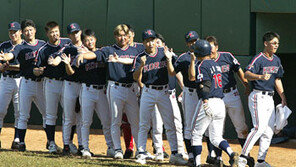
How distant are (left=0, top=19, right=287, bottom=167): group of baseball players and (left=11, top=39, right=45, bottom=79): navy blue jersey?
0.02 m

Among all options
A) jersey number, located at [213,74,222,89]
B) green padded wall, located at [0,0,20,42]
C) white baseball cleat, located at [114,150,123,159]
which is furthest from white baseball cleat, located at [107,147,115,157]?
green padded wall, located at [0,0,20,42]

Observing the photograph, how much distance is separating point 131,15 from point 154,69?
4162mm

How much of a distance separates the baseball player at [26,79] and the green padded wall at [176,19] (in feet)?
10.4

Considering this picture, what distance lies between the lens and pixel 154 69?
8.65 metres

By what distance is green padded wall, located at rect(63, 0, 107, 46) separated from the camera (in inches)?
506

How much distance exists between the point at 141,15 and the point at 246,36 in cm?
234

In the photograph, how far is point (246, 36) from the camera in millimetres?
11539

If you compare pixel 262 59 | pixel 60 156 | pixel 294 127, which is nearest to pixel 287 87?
pixel 294 127

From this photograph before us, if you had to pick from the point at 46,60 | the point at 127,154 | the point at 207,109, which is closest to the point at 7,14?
the point at 46,60

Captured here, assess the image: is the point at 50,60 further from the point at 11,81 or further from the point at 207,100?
the point at 207,100

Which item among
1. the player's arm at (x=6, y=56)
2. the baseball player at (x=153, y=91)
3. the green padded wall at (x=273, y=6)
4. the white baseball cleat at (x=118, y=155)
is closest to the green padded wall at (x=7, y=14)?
the player's arm at (x=6, y=56)

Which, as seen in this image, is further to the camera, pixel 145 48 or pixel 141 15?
pixel 141 15

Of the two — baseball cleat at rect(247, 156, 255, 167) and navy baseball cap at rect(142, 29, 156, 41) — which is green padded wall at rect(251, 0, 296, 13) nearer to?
navy baseball cap at rect(142, 29, 156, 41)

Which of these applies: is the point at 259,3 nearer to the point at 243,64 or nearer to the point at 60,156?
the point at 243,64
